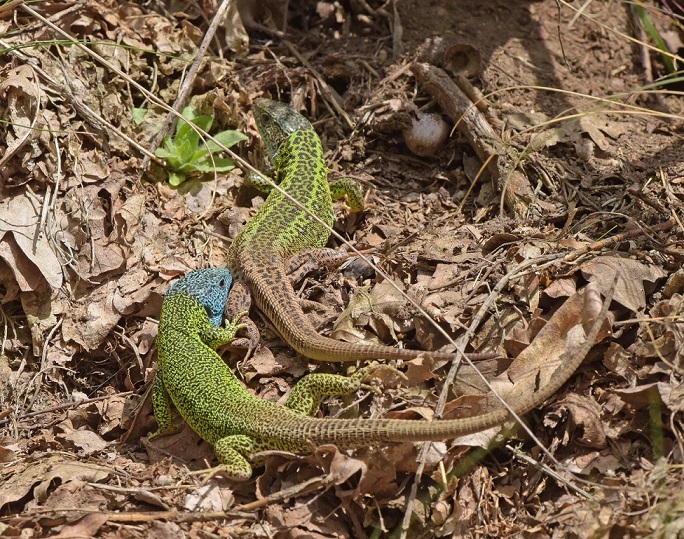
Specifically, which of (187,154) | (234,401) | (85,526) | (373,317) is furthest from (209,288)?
(85,526)

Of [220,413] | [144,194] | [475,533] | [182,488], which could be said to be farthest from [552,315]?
[144,194]

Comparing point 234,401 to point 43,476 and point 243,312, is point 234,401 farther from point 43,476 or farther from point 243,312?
point 43,476

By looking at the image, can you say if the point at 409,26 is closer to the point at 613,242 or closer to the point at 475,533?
the point at 613,242

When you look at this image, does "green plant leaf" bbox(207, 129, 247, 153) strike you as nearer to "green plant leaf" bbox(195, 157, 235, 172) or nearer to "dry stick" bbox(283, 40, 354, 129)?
"green plant leaf" bbox(195, 157, 235, 172)

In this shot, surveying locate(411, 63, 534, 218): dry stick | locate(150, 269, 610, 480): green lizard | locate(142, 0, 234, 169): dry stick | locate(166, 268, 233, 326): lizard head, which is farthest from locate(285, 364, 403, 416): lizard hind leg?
locate(142, 0, 234, 169): dry stick

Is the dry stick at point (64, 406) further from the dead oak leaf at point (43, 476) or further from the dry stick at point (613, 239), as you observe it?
the dry stick at point (613, 239)

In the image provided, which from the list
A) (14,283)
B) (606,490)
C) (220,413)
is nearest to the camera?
(606,490)

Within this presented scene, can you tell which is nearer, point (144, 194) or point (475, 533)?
point (475, 533)
